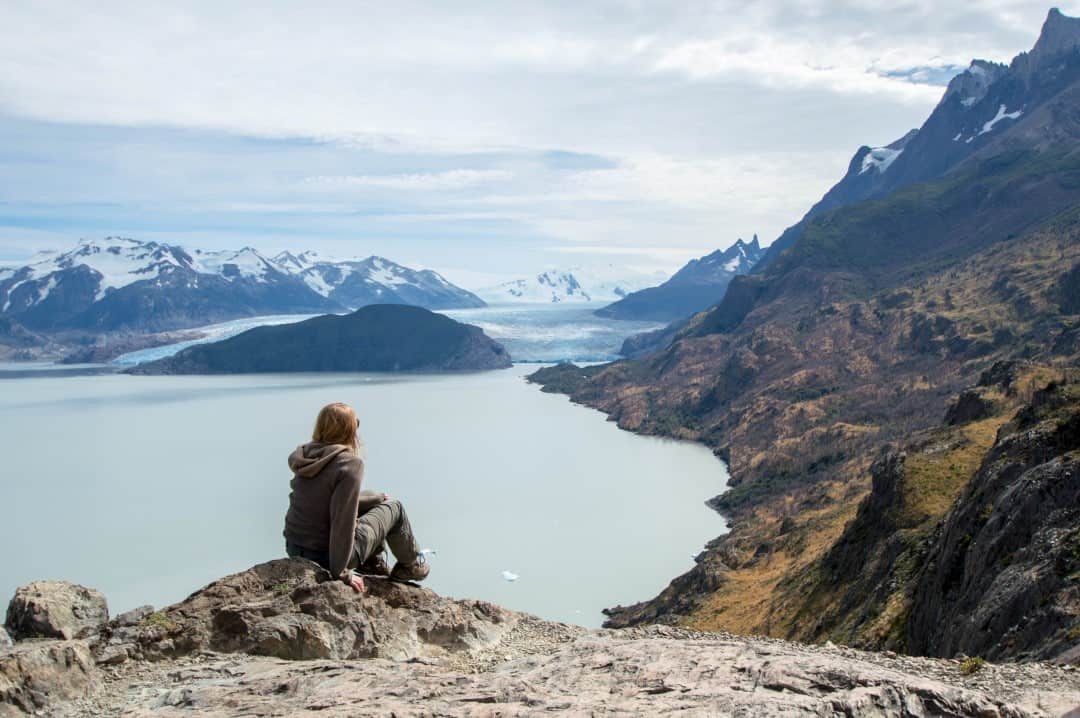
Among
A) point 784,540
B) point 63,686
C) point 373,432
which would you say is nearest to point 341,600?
point 63,686

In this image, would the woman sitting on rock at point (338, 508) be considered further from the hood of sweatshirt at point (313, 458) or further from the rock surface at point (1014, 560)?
the rock surface at point (1014, 560)

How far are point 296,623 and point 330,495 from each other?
62.9 inches

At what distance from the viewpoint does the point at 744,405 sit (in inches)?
6299

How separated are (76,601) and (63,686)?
2.41m

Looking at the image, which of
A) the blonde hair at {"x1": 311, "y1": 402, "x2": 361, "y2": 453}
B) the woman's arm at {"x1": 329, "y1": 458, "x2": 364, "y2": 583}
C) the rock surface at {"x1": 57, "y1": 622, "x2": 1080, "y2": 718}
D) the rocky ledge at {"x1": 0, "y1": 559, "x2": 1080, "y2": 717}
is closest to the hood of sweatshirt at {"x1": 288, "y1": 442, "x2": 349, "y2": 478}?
the blonde hair at {"x1": 311, "y1": 402, "x2": 361, "y2": 453}

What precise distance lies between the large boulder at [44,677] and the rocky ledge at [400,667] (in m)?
0.02

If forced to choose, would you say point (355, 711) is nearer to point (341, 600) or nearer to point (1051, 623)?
point (341, 600)

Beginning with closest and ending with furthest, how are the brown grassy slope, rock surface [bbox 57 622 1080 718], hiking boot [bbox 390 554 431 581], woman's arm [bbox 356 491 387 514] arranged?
rock surface [bbox 57 622 1080 718] → woman's arm [bbox 356 491 387 514] → hiking boot [bbox 390 554 431 581] → the brown grassy slope

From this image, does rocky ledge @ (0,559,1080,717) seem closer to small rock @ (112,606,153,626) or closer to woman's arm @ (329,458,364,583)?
small rock @ (112,606,153,626)

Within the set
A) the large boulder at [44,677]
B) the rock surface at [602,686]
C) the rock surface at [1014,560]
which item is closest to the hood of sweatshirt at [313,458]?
the rock surface at [602,686]

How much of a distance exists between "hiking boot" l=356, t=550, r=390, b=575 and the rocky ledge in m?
0.25

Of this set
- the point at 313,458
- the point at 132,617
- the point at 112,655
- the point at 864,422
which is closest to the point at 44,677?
the point at 112,655

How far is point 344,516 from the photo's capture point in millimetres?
11422

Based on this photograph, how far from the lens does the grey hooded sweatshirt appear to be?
1135cm
